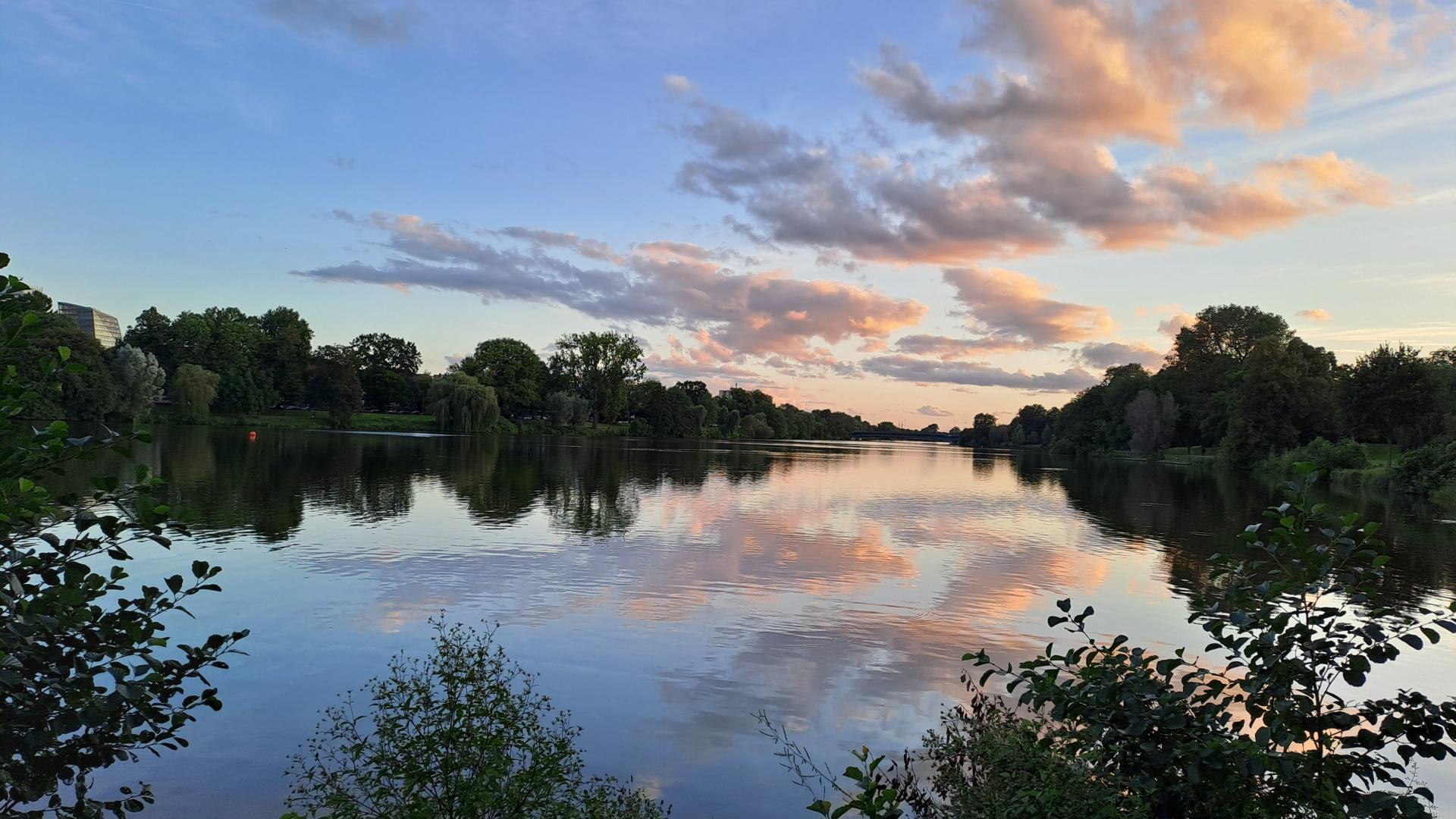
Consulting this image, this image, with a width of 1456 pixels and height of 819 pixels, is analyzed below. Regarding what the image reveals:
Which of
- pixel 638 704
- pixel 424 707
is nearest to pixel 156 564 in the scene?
pixel 638 704

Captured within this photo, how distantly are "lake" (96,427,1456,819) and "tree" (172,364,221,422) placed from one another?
2332 inches

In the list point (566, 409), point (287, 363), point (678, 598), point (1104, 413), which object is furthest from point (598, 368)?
point (678, 598)

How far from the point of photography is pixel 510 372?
407ft

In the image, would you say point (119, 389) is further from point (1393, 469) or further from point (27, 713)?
point (1393, 469)

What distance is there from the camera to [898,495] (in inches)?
1547

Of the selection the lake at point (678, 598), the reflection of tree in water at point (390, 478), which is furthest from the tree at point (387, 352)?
the lake at point (678, 598)

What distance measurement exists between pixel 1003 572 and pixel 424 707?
1605cm

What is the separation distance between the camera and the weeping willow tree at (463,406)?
96.8 metres

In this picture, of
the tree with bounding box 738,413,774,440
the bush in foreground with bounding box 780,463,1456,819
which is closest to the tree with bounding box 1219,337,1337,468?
the bush in foreground with bounding box 780,463,1456,819

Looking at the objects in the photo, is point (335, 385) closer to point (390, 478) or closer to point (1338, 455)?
point (390, 478)

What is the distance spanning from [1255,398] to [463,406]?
3265 inches

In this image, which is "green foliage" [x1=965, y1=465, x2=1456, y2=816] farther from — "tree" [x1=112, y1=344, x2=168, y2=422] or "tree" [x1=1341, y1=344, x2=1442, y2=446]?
"tree" [x1=112, y1=344, x2=168, y2=422]

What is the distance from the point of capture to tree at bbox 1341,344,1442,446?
2101 inches

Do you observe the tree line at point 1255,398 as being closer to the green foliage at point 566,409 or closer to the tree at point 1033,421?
the tree at point 1033,421
